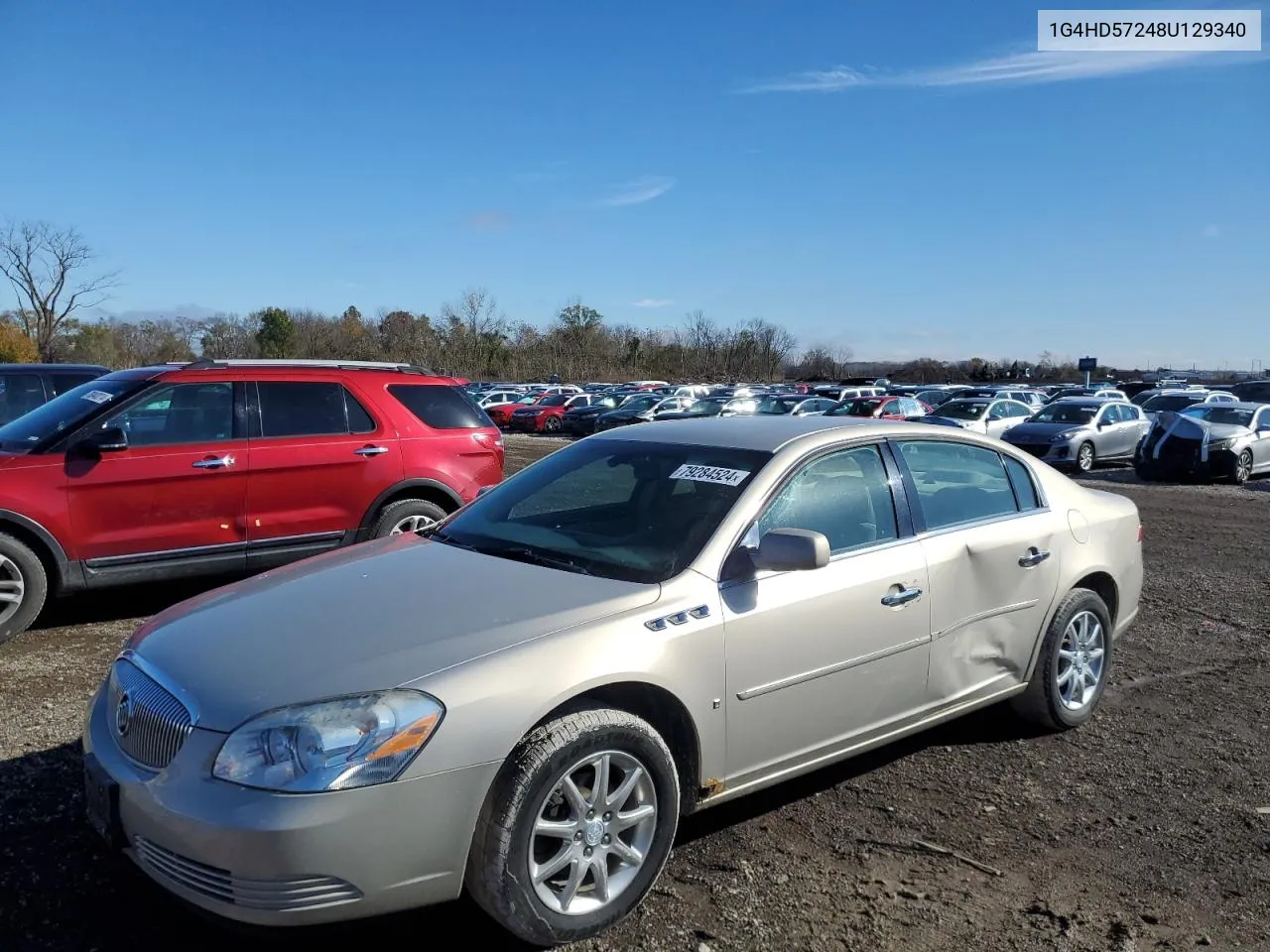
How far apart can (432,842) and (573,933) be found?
573mm

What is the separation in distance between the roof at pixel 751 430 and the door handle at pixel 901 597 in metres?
0.73

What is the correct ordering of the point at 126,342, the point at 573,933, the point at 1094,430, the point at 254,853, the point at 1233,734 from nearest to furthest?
the point at 254,853 → the point at 573,933 → the point at 1233,734 → the point at 1094,430 → the point at 126,342

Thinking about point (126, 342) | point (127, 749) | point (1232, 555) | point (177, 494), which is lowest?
point (1232, 555)

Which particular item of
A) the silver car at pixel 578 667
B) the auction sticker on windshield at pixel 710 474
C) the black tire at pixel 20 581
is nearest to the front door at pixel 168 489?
the black tire at pixel 20 581

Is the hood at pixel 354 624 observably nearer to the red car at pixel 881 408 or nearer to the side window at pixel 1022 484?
the side window at pixel 1022 484

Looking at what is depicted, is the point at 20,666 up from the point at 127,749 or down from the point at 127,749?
down

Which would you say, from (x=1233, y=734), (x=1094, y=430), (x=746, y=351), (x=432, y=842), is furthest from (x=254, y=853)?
(x=746, y=351)

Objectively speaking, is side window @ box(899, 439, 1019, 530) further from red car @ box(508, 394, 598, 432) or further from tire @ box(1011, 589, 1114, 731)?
red car @ box(508, 394, 598, 432)

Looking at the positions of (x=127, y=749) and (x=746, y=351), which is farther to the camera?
(x=746, y=351)

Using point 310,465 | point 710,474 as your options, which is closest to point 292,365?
point 310,465

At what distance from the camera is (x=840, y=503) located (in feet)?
13.4

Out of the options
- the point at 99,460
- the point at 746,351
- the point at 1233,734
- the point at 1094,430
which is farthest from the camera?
the point at 746,351

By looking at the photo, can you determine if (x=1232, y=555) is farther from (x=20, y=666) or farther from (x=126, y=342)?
(x=126, y=342)

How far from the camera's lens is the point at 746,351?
105688 millimetres
